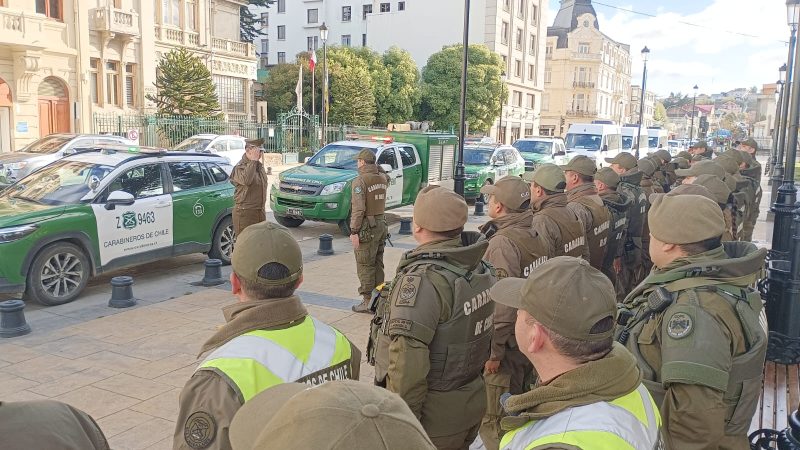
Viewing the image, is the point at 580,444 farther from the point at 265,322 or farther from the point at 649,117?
the point at 649,117

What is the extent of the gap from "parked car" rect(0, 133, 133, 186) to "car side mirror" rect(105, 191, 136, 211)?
8964 mm

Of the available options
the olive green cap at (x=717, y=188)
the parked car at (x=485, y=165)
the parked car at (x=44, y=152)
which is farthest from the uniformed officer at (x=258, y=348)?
the parked car at (x=44, y=152)

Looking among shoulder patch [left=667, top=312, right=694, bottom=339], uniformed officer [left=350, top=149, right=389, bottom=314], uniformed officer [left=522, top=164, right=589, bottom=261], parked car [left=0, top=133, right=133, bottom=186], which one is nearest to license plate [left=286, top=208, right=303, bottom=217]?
uniformed officer [left=350, top=149, right=389, bottom=314]

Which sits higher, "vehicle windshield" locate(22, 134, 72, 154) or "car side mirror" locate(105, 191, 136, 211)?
"vehicle windshield" locate(22, 134, 72, 154)

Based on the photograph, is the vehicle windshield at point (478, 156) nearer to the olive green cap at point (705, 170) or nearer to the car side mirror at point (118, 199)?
the olive green cap at point (705, 170)

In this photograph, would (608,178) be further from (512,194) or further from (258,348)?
(258,348)

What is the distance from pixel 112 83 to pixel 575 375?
104 feet

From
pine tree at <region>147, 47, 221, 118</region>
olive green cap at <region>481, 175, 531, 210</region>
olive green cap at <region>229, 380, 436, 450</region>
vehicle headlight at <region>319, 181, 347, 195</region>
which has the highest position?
pine tree at <region>147, 47, 221, 118</region>

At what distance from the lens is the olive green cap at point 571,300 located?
6.54 feet

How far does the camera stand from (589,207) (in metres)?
6.09

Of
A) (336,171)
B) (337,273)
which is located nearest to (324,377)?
(337,273)

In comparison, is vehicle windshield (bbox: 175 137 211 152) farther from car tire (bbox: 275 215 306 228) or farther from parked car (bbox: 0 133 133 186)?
car tire (bbox: 275 215 306 228)

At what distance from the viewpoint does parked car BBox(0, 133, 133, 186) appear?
16312 mm

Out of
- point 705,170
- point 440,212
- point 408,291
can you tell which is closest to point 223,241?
point 705,170
